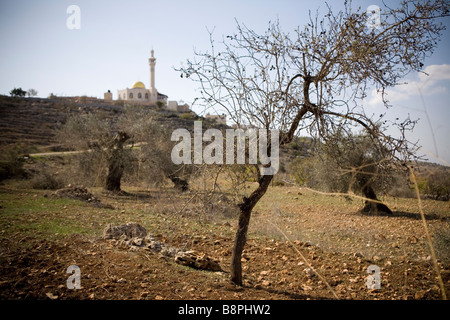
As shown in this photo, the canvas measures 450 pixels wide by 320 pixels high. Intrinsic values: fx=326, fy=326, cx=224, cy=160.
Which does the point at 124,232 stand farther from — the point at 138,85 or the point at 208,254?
the point at 138,85

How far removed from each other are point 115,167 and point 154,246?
391 inches

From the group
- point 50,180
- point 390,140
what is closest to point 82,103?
point 50,180

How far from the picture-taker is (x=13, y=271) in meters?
4.20

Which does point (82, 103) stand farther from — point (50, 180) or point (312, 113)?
point (312, 113)

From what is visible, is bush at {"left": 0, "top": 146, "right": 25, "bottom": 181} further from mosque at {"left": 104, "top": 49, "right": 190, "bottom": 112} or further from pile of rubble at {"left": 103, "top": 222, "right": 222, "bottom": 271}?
mosque at {"left": 104, "top": 49, "right": 190, "bottom": 112}

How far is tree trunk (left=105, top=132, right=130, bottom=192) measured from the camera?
48.6 ft

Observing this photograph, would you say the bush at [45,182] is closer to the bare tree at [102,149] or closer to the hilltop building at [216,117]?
the bare tree at [102,149]

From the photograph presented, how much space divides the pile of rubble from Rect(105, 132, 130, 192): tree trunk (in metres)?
8.77

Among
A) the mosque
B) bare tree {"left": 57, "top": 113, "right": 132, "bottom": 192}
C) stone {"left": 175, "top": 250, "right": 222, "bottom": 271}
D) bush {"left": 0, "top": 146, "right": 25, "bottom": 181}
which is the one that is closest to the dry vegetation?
stone {"left": 175, "top": 250, "right": 222, "bottom": 271}

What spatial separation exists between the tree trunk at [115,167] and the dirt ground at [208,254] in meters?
4.84

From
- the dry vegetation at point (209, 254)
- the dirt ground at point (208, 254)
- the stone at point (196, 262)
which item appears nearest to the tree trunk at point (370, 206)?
the dry vegetation at point (209, 254)

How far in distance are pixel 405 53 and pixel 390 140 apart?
50.7 inches

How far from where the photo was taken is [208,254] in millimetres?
6277
